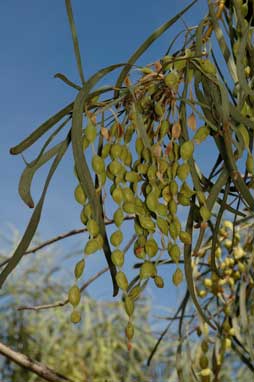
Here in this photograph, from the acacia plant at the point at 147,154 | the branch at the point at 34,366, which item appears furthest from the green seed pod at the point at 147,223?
the branch at the point at 34,366

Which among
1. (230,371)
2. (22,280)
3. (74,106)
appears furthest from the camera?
(22,280)

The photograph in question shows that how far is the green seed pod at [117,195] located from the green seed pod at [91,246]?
4cm

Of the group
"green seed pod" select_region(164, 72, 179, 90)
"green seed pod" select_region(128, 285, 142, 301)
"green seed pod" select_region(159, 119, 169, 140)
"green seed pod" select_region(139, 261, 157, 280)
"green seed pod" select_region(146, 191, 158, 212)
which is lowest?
"green seed pod" select_region(128, 285, 142, 301)

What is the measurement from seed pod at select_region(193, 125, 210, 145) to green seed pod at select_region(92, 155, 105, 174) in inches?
4.3

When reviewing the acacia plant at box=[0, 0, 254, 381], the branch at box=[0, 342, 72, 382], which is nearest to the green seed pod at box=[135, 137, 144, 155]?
the acacia plant at box=[0, 0, 254, 381]

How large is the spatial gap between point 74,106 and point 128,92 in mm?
68

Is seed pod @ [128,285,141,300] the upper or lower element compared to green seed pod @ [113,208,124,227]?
lower

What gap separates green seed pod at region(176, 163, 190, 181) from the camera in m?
0.76

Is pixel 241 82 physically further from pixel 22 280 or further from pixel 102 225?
pixel 22 280

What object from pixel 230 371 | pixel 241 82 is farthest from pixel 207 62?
pixel 230 371

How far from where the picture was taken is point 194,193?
0.78 meters

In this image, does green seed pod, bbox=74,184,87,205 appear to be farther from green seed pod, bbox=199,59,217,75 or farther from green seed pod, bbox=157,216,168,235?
green seed pod, bbox=199,59,217,75

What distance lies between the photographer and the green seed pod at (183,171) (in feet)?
2.51

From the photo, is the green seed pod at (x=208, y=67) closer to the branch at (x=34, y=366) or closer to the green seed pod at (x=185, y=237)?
the green seed pod at (x=185, y=237)
